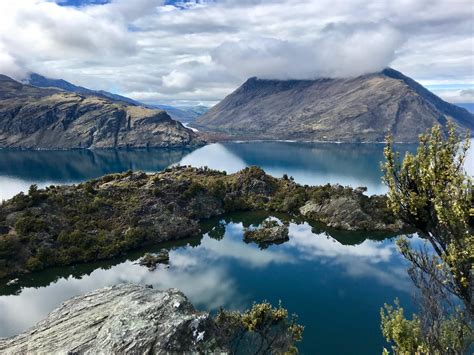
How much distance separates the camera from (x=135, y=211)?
10181 centimetres

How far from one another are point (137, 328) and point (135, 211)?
71.8 metres

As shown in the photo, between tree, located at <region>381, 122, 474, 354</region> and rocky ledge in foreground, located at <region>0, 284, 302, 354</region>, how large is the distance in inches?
742

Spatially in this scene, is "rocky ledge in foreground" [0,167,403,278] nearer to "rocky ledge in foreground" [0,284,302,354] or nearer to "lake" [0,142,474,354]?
"lake" [0,142,474,354]

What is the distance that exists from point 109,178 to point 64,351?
98268mm

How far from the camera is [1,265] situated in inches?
2972

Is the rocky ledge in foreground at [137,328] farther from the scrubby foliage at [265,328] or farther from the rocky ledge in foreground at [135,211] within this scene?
the rocky ledge in foreground at [135,211]

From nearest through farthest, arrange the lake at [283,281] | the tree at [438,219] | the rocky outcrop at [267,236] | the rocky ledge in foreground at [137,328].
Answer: the tree at [438,219]
the rocky ledge in foreground at [137,328]
the lake at [283,281]
the rocky outcrop at [267,236]

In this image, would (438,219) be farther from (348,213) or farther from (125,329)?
(348,213)

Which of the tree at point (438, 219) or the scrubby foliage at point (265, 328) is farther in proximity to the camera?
the scrubby foliage at point (265, 328)

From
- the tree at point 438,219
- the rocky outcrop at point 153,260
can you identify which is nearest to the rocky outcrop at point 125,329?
the tree at point 438,219

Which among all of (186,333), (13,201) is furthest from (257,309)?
(13,201)

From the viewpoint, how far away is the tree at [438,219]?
57.7 ft

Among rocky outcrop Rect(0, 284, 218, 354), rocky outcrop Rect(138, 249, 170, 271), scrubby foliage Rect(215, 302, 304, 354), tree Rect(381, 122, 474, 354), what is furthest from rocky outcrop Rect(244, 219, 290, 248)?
tree Rect(381, 122, 474, 354)

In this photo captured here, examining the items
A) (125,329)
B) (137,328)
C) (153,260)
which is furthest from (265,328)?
(153,260)
